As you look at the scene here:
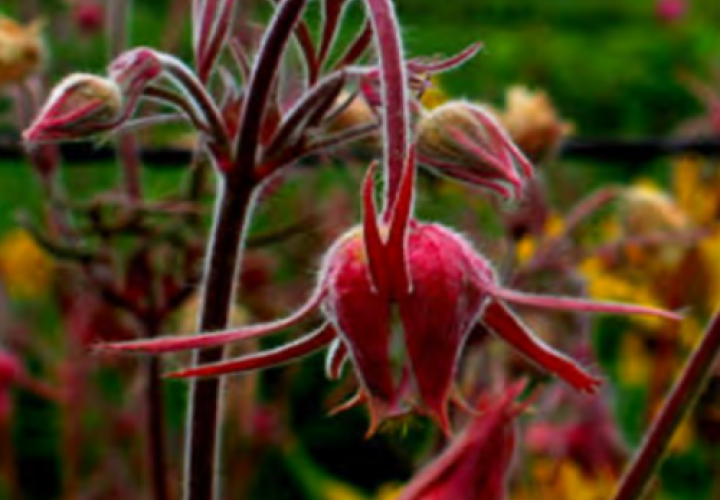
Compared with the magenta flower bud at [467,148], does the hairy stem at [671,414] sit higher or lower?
lower

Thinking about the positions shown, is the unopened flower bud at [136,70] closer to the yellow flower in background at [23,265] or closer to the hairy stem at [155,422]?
the hairy stem at [155,422]

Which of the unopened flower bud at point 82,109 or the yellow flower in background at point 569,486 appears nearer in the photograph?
the unopened flower bud at point 82,109

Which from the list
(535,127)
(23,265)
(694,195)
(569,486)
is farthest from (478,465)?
(23,265)

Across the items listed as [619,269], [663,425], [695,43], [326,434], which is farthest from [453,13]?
[663,425]

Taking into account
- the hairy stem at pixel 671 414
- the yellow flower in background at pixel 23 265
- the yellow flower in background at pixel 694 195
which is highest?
the hairy stem at pixel 671 414

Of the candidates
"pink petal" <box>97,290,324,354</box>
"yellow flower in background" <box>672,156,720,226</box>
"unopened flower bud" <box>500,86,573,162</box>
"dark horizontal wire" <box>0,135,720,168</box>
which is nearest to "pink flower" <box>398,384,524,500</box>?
"pink petal" <box>97,290,324,354</box>

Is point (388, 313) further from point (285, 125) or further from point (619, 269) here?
point (619, 269)

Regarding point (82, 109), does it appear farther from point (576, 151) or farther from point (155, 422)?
point (576, 151)

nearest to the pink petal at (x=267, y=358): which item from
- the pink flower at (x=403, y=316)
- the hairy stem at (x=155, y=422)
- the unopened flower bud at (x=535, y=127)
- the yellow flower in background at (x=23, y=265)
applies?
the pink flower at (x=403, y=316)
